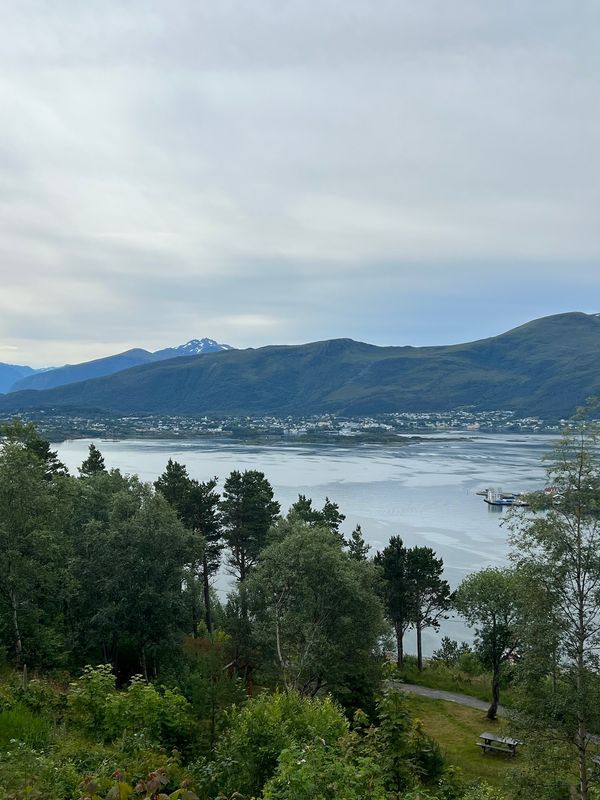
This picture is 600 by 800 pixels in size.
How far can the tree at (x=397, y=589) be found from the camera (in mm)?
30234

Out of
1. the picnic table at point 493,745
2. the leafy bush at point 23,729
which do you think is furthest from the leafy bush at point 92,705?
the picnic table at point 493,745

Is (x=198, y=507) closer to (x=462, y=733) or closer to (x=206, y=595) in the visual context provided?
(x=206, y=595)

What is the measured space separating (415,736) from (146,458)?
103m

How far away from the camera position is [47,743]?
947 centimetres

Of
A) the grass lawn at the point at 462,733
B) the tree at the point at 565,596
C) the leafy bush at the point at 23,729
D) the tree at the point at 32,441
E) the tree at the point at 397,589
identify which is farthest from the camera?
the tree at the point at 397,589

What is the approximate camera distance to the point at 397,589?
3059 centimetres

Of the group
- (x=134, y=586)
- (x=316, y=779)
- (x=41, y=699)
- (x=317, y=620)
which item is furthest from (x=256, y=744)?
(x=134, y=586)

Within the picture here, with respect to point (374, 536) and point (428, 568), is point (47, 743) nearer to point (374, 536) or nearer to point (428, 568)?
point (428, 568)

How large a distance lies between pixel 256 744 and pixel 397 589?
2266cm

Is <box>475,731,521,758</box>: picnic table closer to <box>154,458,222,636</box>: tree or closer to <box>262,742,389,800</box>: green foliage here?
<box>154,458,222,636</box>: tree

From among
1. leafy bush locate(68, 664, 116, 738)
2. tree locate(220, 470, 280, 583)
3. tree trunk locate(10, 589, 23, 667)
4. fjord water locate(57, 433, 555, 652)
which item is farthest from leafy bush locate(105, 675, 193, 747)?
fjord water locate(57, 433, 555, 652)

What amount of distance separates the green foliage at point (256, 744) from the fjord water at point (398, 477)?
28525 millimetres

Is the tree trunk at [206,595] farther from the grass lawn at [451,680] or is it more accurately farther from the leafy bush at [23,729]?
the leafy bush at [23,729]

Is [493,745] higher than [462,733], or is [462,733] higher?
[493,745]
